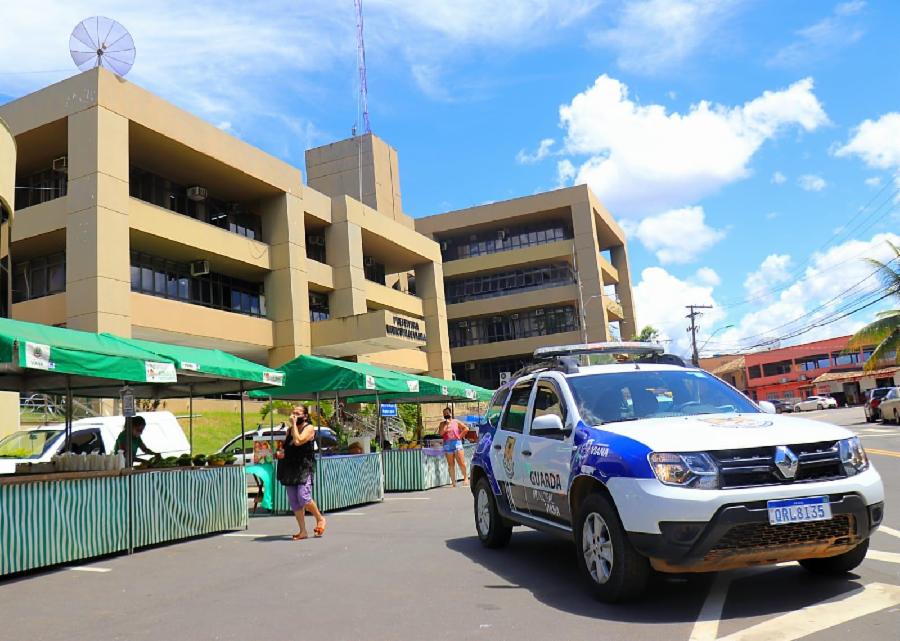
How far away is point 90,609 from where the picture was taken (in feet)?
21.7

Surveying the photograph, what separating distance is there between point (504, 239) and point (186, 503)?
177 feet

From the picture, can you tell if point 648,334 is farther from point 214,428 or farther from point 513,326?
point 214,428

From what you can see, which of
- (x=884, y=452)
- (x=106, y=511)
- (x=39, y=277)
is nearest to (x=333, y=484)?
(x=106, y=511)

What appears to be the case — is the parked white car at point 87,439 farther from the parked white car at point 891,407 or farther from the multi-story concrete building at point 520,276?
the multi-story concrete building at point 520,276

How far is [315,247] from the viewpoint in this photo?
133 ft

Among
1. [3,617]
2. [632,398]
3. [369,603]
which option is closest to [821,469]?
[632,398]

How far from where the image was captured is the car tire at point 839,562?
593 centimetres

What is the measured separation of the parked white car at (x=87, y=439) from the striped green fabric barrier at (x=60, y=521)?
598 centimetres

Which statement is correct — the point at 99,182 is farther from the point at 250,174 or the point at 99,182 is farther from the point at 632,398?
the point at 632,398

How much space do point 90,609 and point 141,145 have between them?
985 inches

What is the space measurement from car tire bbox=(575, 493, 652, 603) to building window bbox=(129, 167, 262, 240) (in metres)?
28.2

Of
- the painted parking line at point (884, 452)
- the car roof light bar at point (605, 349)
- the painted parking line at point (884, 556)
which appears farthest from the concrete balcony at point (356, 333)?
the painted parking line at point (884, 556)

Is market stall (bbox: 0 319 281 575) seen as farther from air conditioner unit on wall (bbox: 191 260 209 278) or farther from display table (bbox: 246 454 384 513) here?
air conditioner unit on wall (bbox: 191 260 209 278)

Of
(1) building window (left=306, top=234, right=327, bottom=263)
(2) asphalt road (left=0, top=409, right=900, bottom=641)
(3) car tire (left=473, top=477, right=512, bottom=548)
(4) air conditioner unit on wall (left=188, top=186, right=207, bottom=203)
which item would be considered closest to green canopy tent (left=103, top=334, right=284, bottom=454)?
(2) asphalt road (left=0, top=409, right=900, bottom=641)
